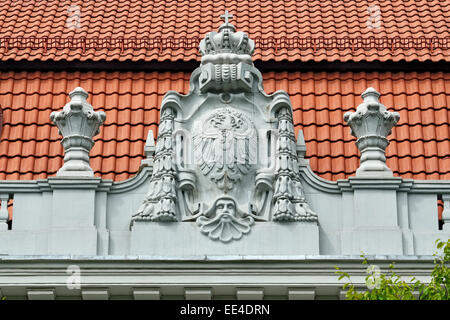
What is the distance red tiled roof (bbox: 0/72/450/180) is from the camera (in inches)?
938

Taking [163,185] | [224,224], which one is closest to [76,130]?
[163,185]

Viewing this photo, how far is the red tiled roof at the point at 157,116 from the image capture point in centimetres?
2381

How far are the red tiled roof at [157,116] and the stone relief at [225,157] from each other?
1.86 meters

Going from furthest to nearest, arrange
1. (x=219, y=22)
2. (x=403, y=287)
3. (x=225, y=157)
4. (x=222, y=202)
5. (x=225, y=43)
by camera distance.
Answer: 1. (x=219, y=22)
2. (x=225, y=43)
3. (x=225, y=157)
4. (x=222, y=202)
5. (x=403, y=287)

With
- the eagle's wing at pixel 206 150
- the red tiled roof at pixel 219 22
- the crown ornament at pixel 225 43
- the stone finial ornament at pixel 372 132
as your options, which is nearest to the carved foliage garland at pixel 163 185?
the eagle's wing at pixel 206 150

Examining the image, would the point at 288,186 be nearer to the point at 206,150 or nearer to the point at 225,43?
the point at 206,150

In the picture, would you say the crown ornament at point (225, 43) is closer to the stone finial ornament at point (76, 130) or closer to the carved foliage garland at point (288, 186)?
the carved foliage garland at point (288, 186)

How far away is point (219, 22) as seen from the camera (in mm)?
27375

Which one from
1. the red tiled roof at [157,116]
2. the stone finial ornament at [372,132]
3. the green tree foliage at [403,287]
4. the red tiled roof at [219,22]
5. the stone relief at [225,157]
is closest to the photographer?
the green tree foliage at [403,287]

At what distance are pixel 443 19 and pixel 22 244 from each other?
8.93 meters

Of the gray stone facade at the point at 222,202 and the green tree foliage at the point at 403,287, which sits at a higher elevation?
the gray stone facade at the point at 222,202

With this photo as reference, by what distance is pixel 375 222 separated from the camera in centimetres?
2133

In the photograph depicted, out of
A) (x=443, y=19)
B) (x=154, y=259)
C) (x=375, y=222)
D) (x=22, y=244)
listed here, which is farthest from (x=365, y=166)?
(x=443, y=19)

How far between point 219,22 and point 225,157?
6.17 metres
